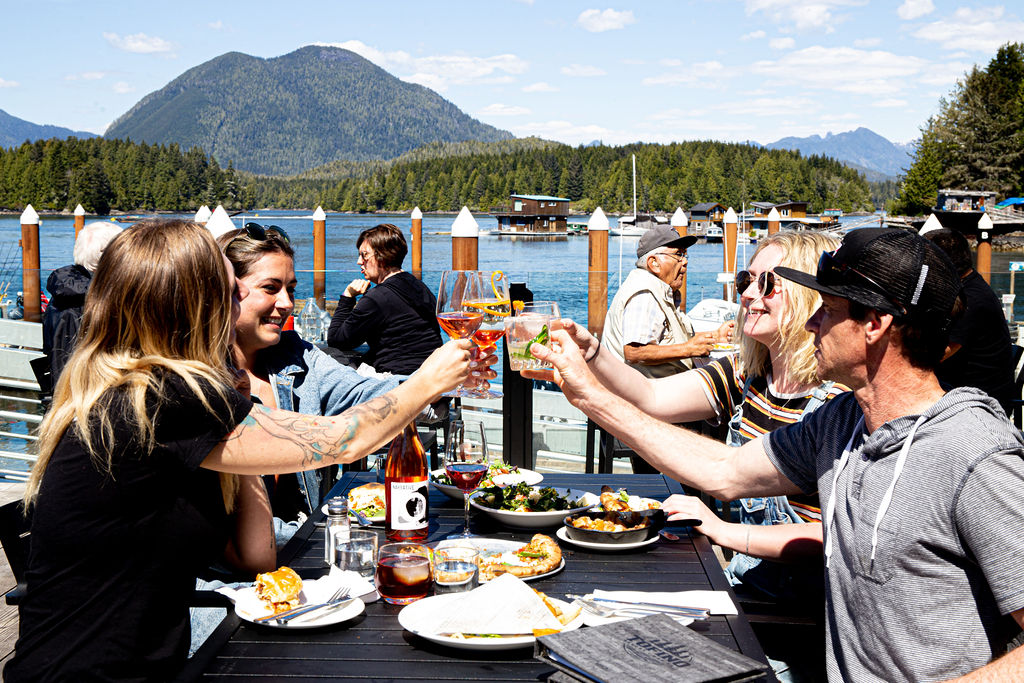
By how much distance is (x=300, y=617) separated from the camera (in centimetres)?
144

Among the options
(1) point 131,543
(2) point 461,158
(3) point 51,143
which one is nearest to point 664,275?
(1) point 131,543

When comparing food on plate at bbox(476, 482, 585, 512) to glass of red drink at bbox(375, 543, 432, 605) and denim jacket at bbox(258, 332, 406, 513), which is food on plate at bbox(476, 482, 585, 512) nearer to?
glass of red drink at bbox(375, 543, 432, 605)

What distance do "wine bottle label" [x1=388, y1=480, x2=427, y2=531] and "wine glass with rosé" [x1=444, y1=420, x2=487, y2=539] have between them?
14.1 inches

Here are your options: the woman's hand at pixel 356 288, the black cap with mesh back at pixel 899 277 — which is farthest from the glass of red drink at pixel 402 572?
the woman's hand at pixel 356 288

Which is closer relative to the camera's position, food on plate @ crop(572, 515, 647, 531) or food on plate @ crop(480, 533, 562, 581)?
food on plate @ crop(480, 533, 562, 581)

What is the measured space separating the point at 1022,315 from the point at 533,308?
9807 mm

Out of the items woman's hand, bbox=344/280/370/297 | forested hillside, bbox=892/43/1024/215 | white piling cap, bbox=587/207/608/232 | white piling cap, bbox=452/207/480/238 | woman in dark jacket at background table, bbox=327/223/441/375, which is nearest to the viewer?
woman in dark jacket at background table, bbox=327/223/441/375

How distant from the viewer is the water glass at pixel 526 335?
1.89 meters

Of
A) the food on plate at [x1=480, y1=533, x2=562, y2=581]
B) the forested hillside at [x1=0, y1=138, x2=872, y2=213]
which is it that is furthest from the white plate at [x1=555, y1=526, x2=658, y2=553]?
the forested hillside at [x1=0, y1=138, x2=872, y2=213]

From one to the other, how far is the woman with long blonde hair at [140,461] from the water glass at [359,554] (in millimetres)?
199

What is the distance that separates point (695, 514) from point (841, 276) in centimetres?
78

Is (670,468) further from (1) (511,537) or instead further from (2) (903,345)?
(2) (903,345)

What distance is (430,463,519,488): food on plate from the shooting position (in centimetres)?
224

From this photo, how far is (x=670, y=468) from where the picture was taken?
2062 mm
